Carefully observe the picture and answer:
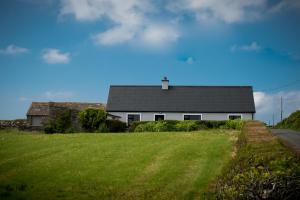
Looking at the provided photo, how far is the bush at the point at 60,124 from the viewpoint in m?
34.5

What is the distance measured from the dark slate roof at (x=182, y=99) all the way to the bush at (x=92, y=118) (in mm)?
14197

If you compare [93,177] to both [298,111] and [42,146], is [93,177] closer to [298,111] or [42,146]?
[42,146]

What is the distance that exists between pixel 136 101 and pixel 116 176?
38642 millimetres

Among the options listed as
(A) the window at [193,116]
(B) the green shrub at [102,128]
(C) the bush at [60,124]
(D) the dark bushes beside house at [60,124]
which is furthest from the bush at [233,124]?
(C) the bush at [60,124]

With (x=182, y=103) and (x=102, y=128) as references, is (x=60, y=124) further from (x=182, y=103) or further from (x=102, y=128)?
(x=182, y=103)

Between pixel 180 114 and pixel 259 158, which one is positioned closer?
pixel 259 158

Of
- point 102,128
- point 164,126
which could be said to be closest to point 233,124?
point 164,126

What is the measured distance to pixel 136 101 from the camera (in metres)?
51.7

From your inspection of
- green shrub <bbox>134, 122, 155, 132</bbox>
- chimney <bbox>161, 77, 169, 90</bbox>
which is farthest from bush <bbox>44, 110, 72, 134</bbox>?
chimney <bbox>161, 77, 169, 90</bbox>

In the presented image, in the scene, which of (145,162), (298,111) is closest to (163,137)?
(145,162)

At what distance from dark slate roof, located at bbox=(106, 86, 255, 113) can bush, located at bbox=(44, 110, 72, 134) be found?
45.3 ft

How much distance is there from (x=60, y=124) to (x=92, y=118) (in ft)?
9.30

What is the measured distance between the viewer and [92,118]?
36.1 meters

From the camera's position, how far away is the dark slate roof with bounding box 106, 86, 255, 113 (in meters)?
50.2
